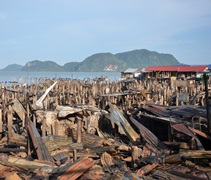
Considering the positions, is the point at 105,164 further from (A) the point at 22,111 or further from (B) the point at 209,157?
(A) the point at 22,111

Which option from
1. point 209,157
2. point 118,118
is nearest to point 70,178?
point 209,157

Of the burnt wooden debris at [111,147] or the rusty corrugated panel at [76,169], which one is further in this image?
the burnt wooden debris at [111,147]

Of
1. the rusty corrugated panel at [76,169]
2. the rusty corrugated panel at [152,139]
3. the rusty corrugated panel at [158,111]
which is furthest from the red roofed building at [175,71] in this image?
the rusty corrugated panel at [76,169]

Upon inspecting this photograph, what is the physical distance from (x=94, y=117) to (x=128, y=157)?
3.90 m

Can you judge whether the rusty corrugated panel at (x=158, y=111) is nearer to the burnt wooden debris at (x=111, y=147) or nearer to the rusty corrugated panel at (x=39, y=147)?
the burnt wooden debris at (x=111, y=147)

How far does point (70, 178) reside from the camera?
22.0 ft

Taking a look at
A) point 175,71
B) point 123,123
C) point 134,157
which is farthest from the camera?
point 175,71

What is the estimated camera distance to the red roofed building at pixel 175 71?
41650 mm

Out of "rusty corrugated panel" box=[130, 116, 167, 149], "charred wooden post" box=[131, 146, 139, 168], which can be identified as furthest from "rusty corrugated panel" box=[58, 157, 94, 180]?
"rusty corrugated panel" box=[130, 116, 167, 149]

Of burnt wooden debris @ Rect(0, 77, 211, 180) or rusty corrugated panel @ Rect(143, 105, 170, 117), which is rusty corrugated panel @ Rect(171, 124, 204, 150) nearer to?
burnt wooden debris @ Rect(0, 77, 211, 180)

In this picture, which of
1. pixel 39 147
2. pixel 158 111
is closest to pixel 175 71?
pixel 158 111

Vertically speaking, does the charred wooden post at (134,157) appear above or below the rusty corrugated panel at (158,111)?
below

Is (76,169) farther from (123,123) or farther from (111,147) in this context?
(123,123)

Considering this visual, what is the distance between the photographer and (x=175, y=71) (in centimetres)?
4384
